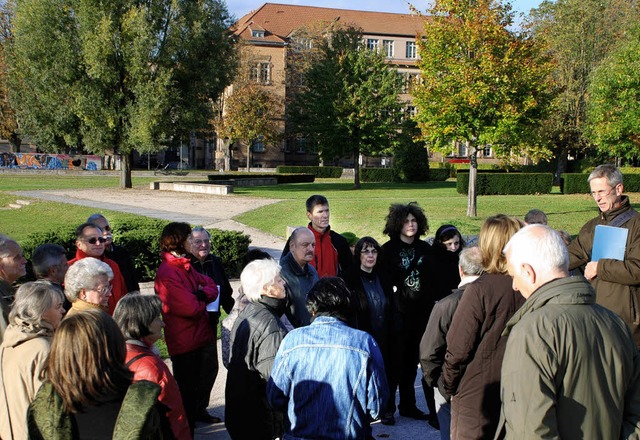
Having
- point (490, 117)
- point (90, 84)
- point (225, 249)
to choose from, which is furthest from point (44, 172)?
point (225, 249)

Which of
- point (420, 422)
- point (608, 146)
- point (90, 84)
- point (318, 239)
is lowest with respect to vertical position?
point (420, 422)

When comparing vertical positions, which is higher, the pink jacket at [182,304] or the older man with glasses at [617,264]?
the older man with glasses at [617,264]

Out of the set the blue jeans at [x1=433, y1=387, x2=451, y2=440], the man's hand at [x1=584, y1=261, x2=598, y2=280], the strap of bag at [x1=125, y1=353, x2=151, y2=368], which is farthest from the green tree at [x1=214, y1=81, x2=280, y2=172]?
the strap of bag at [x1=125, y1=353, x2=151, y2=368]

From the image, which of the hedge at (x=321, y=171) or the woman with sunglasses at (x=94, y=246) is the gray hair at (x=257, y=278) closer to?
the woman with sunglasses at (x=94, y=246)

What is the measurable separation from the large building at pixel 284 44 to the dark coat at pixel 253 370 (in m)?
60.4

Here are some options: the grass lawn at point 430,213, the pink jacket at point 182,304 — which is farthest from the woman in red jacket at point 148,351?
the grass lawn at point 430,213

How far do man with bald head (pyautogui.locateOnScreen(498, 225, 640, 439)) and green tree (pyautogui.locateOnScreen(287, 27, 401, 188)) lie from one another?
123ft

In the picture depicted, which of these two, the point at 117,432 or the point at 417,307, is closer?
the point at 117,432

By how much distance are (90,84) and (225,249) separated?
24610 millimetres

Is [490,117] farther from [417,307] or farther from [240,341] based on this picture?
[240,341]

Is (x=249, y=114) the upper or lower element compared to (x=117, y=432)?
upper

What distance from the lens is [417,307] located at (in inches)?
227

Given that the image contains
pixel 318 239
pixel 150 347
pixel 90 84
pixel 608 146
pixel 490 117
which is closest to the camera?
pixel 150 347

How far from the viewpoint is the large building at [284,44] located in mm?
68688
